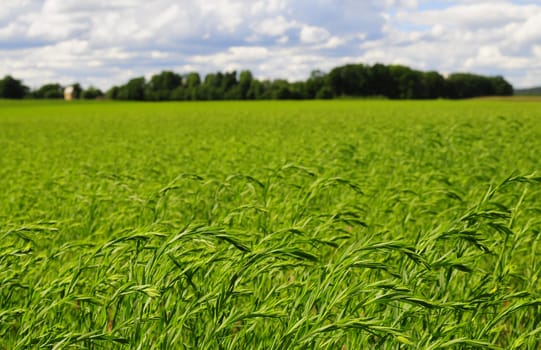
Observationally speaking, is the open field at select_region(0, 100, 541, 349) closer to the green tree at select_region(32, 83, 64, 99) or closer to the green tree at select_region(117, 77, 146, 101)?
the green tree at select_region(117, 77, 146, 101)

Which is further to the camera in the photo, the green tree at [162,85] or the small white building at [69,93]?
the small white building at [69,93]

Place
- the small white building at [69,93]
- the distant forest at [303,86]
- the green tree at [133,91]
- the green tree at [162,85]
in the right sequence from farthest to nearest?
the small white building at [69,93], the green tree at [133,91], the green tree at [162,85], the distant forest at [303,86]

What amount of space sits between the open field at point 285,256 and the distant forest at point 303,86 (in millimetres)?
97998

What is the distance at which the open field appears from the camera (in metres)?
2.54

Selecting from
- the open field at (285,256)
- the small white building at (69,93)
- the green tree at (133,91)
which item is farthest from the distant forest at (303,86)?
the open field at (285,256)

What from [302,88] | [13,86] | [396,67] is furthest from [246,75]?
[13,86]

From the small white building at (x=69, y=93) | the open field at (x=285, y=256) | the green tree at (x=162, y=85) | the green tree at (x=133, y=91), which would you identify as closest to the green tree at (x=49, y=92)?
the small white building at (x=69, y=93)

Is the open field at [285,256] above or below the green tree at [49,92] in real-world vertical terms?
above

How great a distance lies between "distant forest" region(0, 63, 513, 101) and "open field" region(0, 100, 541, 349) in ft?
322

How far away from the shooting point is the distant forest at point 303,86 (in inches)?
4296

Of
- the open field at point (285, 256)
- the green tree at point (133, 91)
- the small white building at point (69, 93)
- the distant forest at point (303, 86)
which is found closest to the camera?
the open field at point (285, 256)

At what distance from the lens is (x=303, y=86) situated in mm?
108562

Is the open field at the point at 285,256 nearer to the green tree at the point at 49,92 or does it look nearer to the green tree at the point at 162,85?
the green tree at the point at 162,85

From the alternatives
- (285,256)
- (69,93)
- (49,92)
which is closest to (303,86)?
(69,93)
